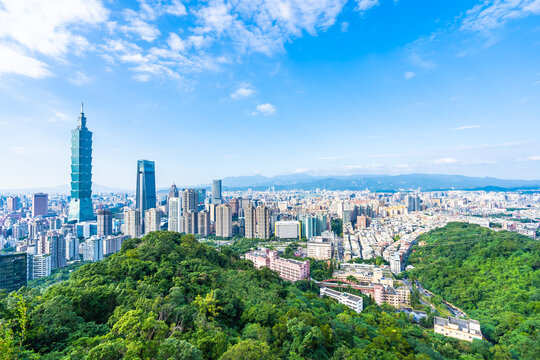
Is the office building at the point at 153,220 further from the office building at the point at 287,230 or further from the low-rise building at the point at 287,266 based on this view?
the low-rise building at the point at 287,266

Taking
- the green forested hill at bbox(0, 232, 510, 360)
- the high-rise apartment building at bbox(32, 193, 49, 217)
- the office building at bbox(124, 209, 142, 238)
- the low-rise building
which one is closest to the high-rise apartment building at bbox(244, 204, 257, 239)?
the low-rise building

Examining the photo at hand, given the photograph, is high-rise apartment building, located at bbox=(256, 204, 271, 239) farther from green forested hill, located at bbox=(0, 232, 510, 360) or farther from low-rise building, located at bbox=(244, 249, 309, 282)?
green forested hill, located at bbox=(0, 232, 510, 360)

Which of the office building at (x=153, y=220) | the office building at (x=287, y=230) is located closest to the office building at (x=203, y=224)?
the office building at (x=153, y=220)

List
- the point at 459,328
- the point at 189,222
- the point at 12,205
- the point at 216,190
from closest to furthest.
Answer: the point at 459,328, the point at 189,222, the point at 12,205, the point at 216,190

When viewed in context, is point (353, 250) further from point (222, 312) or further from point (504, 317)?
point (222, 312)

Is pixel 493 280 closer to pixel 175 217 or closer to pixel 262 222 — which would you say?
pixel 262 222

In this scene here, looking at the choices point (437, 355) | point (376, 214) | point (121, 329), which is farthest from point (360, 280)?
point (376, 214)

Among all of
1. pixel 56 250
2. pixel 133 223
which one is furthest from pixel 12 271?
pixel 133 223
